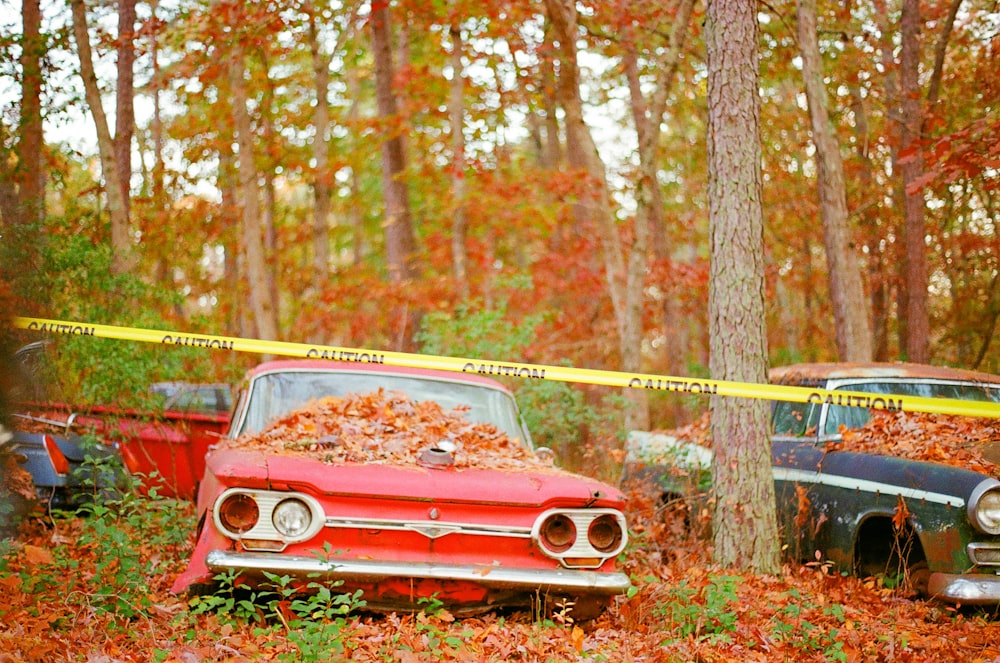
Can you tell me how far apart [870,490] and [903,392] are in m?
1.37

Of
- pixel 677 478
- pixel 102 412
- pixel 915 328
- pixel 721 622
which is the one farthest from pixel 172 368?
pixel 915 328

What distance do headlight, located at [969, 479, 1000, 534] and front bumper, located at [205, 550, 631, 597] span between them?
2.04 meters

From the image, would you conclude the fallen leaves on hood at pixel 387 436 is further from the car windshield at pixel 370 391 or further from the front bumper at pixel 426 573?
the front bumper at pixel 426 573

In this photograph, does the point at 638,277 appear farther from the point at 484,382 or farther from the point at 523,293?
the point at 523,293

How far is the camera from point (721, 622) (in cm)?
522

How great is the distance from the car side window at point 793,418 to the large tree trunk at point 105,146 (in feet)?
23.4

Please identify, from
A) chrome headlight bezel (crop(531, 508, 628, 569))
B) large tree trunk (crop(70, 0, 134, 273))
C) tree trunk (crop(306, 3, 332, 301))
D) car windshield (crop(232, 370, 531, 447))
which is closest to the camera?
chrome headlight bezel (crop(531, 508, 628, 569))

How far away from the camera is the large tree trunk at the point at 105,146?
459 inches

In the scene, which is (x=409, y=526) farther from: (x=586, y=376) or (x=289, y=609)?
(x=586, y=376)

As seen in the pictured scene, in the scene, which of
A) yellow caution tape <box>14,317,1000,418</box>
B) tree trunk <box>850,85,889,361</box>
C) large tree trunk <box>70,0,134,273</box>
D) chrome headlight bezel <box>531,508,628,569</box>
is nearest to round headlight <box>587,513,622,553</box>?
chrome headlight bezel <box>531,508,628,569</box>

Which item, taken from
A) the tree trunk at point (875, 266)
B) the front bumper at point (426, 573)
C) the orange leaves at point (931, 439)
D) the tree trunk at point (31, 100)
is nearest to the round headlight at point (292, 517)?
the front bumper at point (426, 573)

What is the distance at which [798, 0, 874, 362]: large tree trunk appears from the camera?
12.3 metres

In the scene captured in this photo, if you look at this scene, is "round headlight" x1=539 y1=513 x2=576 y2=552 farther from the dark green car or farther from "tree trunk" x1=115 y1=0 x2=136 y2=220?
"tree trunk" x1=115 y1=0 x2=136 y2=220

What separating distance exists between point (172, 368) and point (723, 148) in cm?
588
